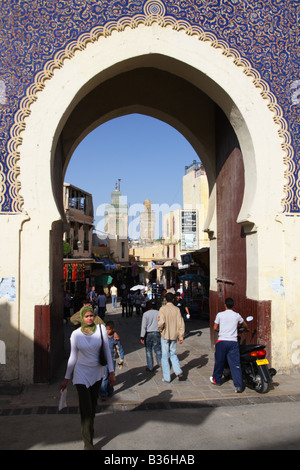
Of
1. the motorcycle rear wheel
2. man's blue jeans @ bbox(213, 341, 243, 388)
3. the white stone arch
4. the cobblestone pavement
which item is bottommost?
the cobblestone pavement

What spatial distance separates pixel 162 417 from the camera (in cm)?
495

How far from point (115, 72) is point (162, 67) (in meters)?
0.86

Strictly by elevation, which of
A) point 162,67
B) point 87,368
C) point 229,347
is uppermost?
point 162,67

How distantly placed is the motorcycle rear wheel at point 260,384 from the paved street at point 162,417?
0.34 feet

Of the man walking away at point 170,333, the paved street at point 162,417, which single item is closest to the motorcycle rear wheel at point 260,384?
the paved street at point 162,417

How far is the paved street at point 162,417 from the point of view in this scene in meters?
4.20

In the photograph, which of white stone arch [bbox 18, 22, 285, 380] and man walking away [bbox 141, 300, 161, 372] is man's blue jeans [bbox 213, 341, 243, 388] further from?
man walking away [bbox 141, 300, 161, 372]

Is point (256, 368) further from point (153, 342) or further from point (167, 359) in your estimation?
point (153, 342)

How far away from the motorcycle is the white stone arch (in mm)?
1051

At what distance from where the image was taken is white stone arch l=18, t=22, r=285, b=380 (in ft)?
20.9

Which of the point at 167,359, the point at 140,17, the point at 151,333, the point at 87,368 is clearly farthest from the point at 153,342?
the point at 140,17

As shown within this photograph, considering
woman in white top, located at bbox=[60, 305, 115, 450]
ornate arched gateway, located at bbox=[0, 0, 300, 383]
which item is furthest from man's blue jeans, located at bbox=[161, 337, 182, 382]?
woman in white top, located at bbox=[60, 305, 115, 450]

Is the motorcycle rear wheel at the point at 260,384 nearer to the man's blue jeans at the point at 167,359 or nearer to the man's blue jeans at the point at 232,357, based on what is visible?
the man's blue jeans at the point at 232,357

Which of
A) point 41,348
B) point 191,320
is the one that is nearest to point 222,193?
point 41,348
